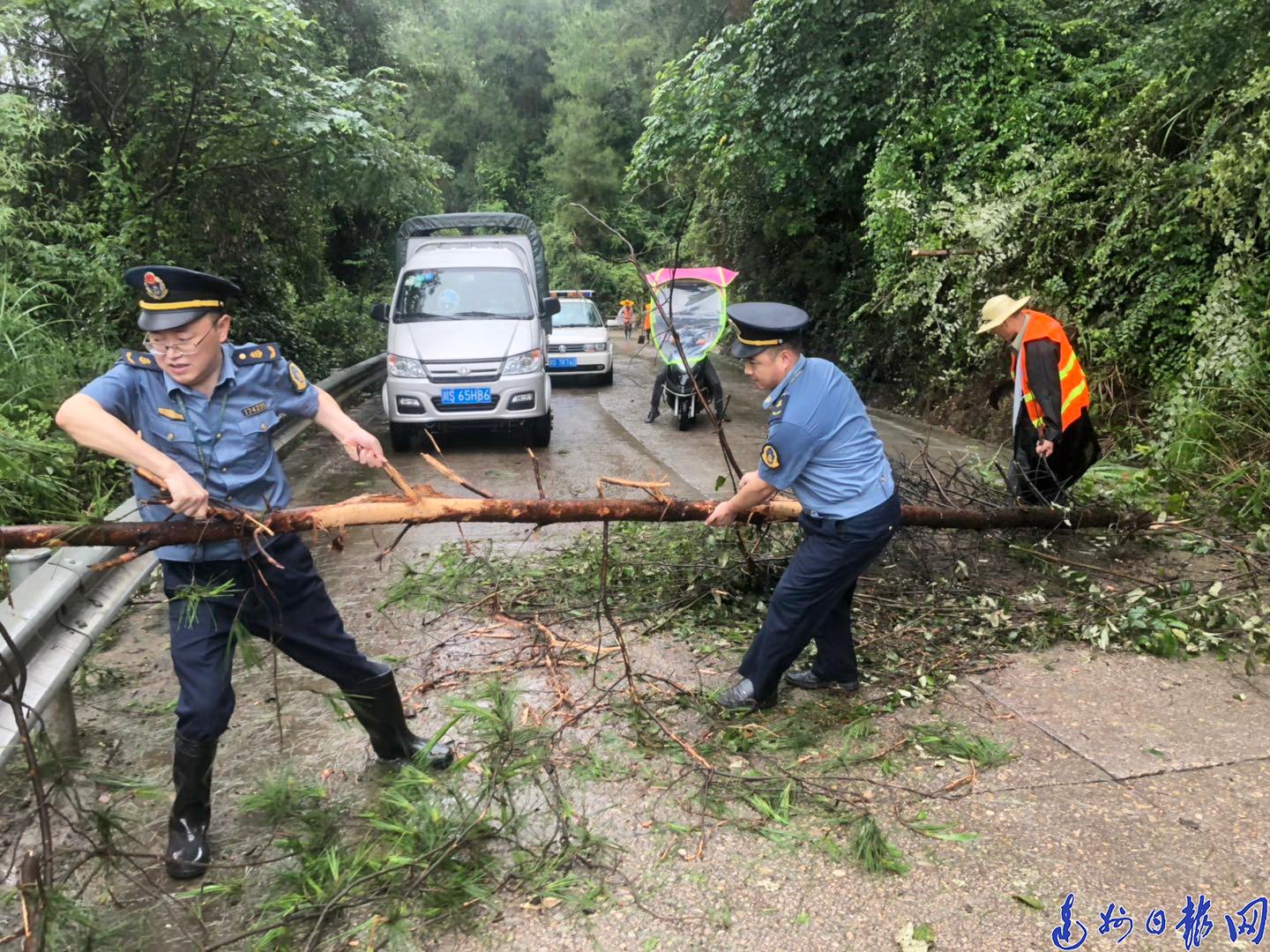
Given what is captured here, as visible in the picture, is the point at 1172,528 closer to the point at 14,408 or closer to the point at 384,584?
the point at 384,584

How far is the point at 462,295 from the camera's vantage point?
32.8ft

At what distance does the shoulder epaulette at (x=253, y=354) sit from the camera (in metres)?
2.89

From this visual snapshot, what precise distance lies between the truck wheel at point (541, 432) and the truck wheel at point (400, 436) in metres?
1.38

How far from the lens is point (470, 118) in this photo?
45.2 m

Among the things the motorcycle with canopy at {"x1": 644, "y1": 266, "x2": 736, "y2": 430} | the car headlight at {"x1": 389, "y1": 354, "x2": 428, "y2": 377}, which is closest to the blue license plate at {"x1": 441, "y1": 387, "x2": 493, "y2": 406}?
the car headlight at {"x1": 389, "y1": 354, "x2": 428, "y2": 377}

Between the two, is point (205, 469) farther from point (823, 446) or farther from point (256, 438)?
point (823, 446)

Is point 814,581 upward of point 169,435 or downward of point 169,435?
downward

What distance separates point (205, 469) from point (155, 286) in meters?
0.59

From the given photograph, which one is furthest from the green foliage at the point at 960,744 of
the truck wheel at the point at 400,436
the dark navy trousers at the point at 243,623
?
the truck wheel at the point at 400,436

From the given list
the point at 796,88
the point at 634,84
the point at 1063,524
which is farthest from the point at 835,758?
the point at 634,84

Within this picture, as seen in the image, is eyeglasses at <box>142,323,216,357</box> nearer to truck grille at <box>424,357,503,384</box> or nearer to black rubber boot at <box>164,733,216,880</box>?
black rubber boot at <box>164,733,216,880</box>

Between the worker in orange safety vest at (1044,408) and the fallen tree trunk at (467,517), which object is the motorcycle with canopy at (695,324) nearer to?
the worker in orange safety vest at (1044,408)

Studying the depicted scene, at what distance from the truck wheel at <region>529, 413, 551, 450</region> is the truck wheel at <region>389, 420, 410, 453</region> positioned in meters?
1.38

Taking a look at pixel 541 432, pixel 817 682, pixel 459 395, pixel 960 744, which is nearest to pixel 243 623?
pixel 817 682
